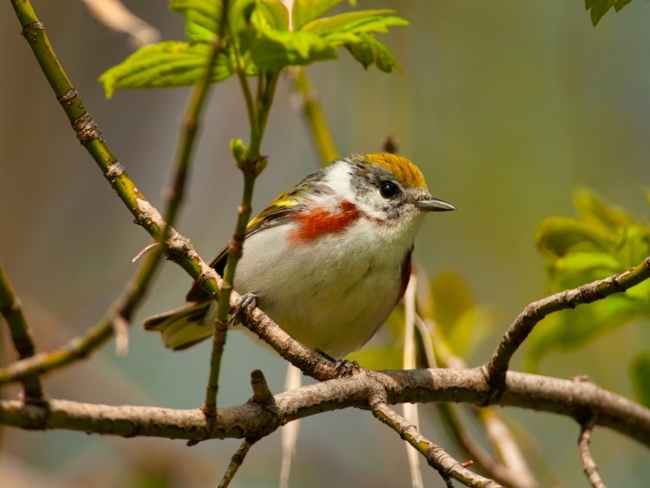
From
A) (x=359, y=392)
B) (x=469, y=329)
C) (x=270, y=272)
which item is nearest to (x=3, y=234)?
(x=270, y=272)

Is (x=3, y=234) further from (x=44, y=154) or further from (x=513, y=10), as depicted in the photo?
(x=513, y=10)

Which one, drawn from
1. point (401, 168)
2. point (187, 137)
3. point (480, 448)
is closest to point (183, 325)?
point (401, 168)

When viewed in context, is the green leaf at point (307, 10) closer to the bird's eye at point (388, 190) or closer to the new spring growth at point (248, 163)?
the new spring growth at point (248, 163)

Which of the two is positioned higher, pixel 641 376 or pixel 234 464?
pixel 641 376

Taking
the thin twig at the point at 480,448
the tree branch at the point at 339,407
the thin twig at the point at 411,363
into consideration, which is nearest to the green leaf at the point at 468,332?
the thin twig at the point at 480,448

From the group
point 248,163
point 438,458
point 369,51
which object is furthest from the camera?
point 369,51

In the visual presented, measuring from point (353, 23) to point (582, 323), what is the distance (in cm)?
164

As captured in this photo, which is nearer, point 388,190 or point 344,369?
point 344,369

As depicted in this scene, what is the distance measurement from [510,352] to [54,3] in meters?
5.03

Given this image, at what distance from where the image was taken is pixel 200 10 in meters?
1.55

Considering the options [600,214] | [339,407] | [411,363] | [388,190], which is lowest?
[339,407]

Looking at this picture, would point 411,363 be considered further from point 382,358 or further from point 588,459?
point 588,459

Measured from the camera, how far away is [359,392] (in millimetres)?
2156

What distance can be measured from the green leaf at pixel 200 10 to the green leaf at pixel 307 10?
0.86ft
